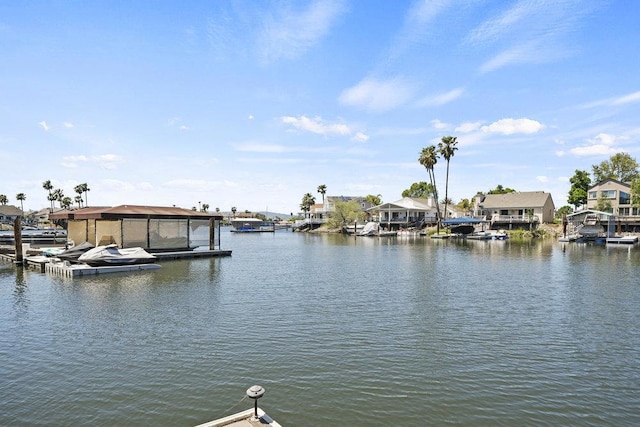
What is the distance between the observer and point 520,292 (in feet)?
76.3

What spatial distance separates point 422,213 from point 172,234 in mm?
74756

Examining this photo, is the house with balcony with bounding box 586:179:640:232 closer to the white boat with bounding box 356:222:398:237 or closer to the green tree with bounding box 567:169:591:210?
the green tree with bounding box 567:169:591:210

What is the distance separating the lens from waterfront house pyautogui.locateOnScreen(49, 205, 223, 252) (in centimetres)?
3628

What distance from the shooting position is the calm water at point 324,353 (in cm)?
944

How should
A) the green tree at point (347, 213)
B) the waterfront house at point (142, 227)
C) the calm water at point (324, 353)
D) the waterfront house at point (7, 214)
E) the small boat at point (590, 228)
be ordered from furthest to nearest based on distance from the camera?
the green tree at point (347, 213) → the waterfront house at point (7, 214) → the small boat at point (590, 228) → the waterfront house at point (142, 227) → the calm water at point (324, 353)

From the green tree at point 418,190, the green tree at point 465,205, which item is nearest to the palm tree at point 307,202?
the green tree at point 418,190

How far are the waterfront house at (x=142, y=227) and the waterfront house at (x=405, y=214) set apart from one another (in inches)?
2484

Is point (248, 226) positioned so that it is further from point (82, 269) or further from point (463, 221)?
point (82, 269)

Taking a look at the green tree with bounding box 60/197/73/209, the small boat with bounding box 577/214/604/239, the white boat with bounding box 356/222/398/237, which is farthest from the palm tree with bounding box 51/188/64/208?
the small boat with bounding box 577/214/604/239

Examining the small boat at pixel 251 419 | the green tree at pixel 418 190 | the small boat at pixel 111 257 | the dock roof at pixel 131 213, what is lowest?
the small boat at pixel 251 419

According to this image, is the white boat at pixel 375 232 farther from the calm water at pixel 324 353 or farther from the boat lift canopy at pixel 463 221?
the calm water at pixel 324 353

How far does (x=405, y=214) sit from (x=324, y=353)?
90533 millimetres

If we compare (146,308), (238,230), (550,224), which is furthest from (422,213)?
(146,308)

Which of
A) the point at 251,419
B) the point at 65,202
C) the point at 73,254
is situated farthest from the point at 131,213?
the point at 65,202
